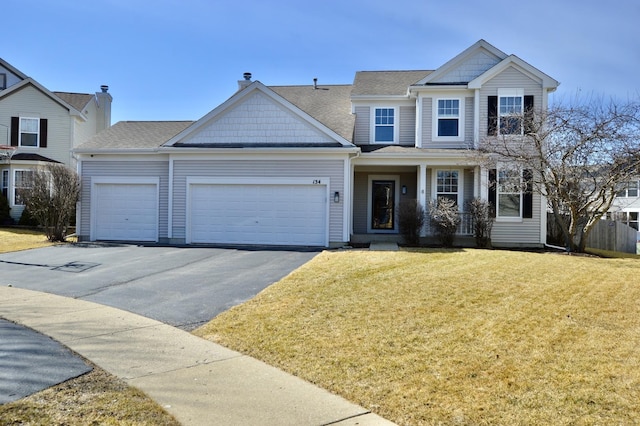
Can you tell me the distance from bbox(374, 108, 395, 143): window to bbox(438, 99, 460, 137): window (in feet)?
6.54

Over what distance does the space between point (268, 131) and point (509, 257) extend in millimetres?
8957

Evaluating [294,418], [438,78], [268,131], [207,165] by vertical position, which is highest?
[438,78]

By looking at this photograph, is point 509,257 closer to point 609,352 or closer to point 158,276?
point 609,352

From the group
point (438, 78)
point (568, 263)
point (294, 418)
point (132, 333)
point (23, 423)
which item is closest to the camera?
point (23, 423)

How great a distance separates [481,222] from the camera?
52.2 feet

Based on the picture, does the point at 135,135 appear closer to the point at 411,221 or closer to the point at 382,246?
the point at 382,246

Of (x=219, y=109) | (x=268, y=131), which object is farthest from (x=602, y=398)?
(x=219, y=109)

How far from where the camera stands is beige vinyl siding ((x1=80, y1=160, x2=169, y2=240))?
16.9m

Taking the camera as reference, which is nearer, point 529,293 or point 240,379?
point 240,379

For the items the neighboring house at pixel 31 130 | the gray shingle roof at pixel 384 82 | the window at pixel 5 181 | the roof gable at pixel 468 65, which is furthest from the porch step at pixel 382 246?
the window at pixel 5 181

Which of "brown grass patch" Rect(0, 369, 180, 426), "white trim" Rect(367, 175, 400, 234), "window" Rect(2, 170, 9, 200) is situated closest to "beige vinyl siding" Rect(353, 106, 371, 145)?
"white trim" Rect(367, 175, 400, 234)

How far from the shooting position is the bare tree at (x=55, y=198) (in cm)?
1717

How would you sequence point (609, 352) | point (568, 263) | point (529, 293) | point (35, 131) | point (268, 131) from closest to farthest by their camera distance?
point (609, 352), point (529, 293), point (568, 263), point (268, 131), point (35, 131)

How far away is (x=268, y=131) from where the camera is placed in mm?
16297
